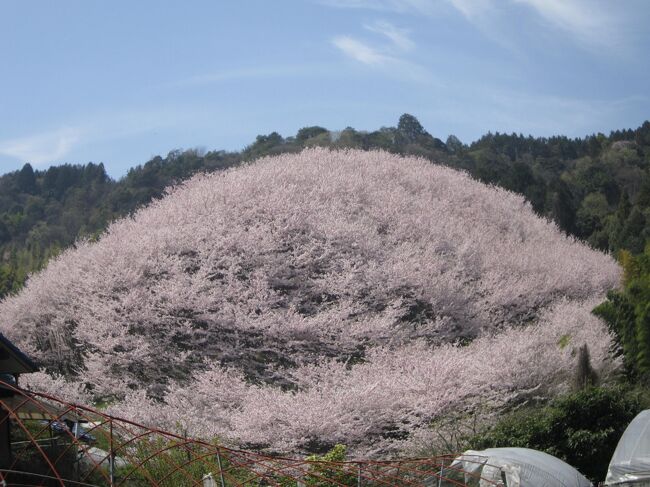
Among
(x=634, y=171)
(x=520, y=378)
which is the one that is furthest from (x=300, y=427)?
(x=634, y=171)

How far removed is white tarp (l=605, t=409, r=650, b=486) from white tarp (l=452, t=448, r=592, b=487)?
476 millimetres

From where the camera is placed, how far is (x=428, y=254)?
811 inches

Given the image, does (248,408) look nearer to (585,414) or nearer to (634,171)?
(585,414)

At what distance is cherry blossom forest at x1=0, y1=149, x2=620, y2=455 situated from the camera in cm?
1633

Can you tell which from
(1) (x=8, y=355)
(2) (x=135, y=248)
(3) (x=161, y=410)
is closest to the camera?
(1) (x=8, y=355)

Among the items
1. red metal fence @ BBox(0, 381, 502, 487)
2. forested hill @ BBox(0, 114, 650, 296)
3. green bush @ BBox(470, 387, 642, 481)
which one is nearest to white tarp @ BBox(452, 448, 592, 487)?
red metal fence @ BBox(0, 381, 502, 487)

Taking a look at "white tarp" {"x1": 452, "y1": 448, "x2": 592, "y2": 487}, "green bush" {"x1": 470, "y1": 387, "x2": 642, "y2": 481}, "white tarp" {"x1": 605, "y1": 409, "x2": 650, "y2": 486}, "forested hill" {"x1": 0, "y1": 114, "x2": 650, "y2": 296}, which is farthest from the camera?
"forested hill" {"x1": 0, "y1": 114, "x2": 650, "y2": 296}

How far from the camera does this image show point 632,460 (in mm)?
13133

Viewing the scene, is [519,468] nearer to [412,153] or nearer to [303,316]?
[303,316]

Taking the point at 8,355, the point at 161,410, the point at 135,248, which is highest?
the point at 135,248

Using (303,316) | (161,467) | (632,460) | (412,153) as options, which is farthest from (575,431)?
(412,153)

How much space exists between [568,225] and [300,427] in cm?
2649

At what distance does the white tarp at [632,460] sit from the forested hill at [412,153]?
19155 mm

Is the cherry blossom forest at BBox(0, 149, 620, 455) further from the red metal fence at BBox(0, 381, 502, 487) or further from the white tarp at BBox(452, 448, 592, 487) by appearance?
the white tarp at BBox(452, 448, 592, 487)
